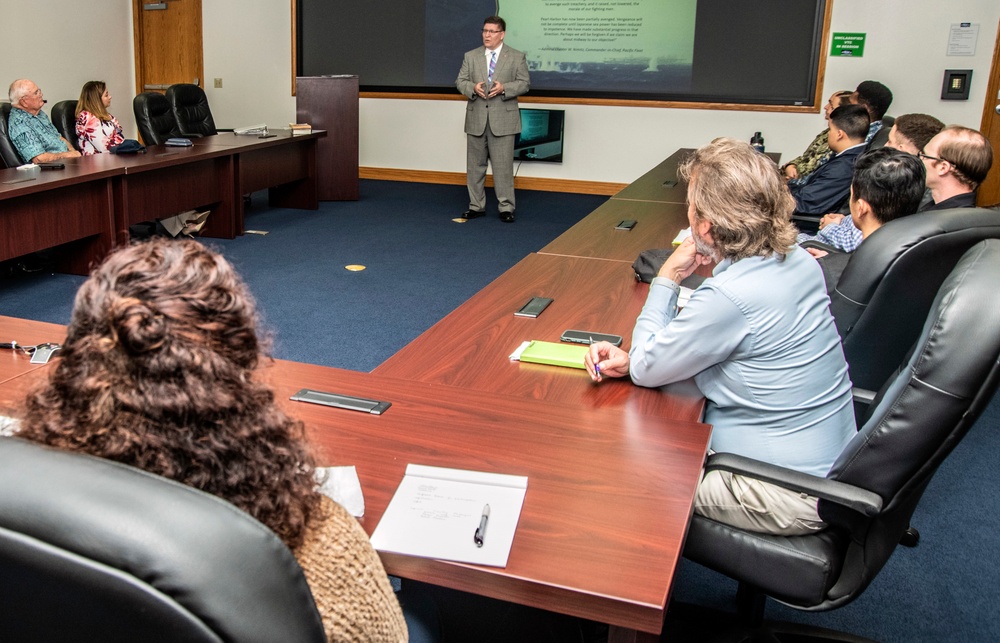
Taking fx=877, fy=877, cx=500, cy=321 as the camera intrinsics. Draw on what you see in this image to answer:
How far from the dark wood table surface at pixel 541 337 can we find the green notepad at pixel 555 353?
16 millimetres

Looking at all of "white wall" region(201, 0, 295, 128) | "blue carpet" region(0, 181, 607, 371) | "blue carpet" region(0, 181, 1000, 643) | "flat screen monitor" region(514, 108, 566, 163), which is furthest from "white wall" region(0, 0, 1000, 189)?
"blue carpet" region(0, 181, 607, 371)

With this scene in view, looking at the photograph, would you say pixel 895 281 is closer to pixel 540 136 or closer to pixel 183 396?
pixel 183 396

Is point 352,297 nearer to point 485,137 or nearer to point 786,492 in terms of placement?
point 485,137

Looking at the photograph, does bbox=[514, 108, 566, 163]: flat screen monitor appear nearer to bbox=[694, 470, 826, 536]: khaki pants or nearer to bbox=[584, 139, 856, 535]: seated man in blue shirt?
bbox=[584, 139, 856, 535]: seated man in blue shirt

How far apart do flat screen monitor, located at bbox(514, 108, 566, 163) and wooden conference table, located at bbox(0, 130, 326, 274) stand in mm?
1909

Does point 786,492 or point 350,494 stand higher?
point 350,494

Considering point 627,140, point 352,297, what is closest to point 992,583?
point 352,297

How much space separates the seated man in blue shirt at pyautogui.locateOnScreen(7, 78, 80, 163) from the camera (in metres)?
5.31

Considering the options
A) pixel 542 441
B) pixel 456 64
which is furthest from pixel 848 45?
pixel 542 441

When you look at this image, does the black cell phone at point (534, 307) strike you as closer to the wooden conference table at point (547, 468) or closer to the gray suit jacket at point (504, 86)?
the wooden conference table at point (547, 468)

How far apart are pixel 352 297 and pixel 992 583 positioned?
3301mm

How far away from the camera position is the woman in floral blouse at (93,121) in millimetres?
5938

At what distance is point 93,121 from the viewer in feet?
19.5

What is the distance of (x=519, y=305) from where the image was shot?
7.88 feet
